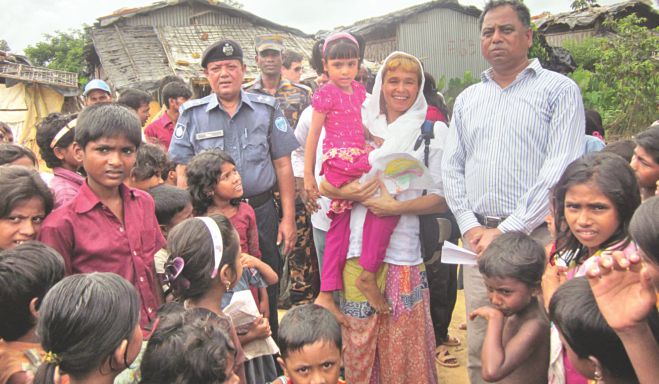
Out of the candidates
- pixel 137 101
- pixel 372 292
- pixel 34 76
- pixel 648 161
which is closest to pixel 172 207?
pixel 372 292

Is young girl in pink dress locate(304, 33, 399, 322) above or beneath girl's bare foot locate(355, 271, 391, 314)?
above

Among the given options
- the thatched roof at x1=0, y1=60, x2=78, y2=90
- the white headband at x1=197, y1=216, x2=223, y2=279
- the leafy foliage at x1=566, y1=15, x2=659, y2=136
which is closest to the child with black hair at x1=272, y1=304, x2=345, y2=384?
the white headband at x1=197, y1=216, x2=223, y2=279

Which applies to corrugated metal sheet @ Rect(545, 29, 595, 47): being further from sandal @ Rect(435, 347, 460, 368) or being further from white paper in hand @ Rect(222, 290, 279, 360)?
white paper in hand @ Rect(222, 290, 279, 360)

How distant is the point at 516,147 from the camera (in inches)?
116

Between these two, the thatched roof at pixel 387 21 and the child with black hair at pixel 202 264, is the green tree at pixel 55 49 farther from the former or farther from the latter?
the child with black hair at pixel 202 264

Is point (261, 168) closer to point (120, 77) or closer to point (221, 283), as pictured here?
point (221, 283)

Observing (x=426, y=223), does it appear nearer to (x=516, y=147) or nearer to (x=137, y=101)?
(x=516, y=147)

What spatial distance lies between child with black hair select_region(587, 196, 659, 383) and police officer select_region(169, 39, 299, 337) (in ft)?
8.04

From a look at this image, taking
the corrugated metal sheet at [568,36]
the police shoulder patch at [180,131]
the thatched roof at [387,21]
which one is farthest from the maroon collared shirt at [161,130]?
the corrugated metal sheet at [568,36]

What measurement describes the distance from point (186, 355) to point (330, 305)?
1616 mm

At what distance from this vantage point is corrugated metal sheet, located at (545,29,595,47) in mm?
18359

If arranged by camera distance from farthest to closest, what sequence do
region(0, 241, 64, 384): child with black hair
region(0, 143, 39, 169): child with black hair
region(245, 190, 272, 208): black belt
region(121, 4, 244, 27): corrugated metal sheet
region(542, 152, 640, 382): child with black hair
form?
region(121, 4, 244, 27): corrugated metal sheet → region(245, 190, 272, 208): black belt → region(0, 143, 39, 169): child with black hair → region(542, 152, 640, 382): child with black hair → region(0, 241, 64, 384): child with black hair

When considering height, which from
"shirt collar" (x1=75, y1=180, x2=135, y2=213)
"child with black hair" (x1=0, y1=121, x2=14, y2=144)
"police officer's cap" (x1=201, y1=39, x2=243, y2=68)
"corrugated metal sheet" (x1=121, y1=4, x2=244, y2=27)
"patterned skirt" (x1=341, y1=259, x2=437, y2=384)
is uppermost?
"corrugated metal sheet" (x1=121, y1=4, x2=244, y2=27)

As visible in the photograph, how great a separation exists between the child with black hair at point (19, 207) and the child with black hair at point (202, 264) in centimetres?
64
